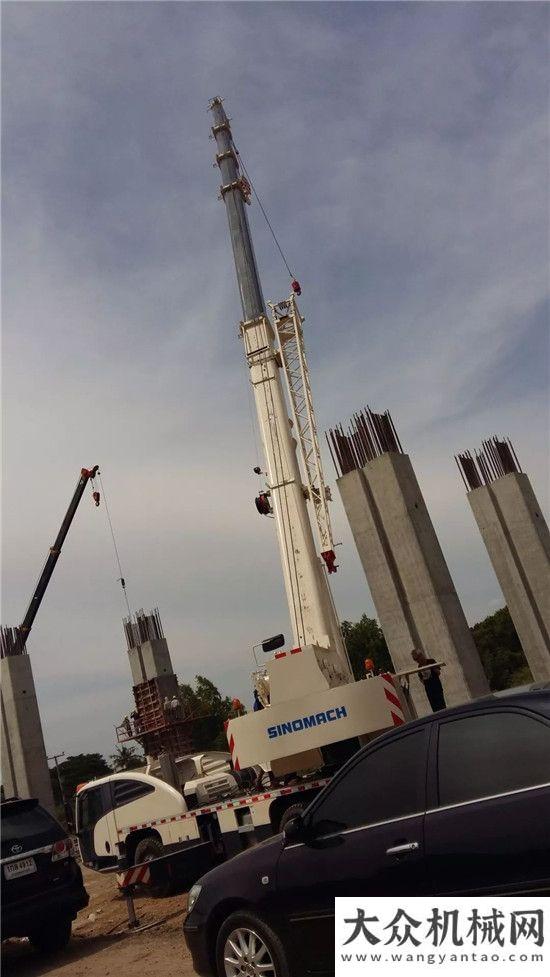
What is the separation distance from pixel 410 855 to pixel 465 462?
16.9m

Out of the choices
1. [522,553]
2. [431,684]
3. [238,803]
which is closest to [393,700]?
[431,684]

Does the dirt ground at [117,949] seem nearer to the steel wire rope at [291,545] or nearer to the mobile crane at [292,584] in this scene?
the mobile crane at [292,584]

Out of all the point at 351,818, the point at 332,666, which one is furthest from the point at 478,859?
the point at 332,666

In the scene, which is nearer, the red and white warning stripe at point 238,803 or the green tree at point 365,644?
the red and white warning stripe at point 238,803

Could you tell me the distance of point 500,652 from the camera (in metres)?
41.5

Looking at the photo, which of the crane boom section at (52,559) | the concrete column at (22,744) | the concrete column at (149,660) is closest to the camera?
the concrete column at (22,744)

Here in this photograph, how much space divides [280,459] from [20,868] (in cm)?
706

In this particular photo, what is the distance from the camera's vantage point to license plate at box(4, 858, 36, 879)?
698cm

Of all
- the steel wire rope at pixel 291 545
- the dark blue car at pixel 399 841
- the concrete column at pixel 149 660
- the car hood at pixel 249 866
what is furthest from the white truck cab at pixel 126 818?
the concrete column at pixel 149 660

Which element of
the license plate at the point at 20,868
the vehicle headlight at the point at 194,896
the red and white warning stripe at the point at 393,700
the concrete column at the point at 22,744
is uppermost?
the concrete column at the point at 22,744

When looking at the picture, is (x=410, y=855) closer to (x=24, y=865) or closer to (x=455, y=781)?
(x=455, y=781)

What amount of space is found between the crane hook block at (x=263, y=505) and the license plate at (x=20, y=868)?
21.2 feet

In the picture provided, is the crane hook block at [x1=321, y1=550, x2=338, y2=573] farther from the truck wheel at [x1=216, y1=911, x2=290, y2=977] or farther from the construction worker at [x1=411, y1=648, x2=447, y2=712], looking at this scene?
the truck wheel at [x1=216, y1=911, x2=290, y2=977]

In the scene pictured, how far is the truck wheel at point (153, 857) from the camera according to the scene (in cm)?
974
